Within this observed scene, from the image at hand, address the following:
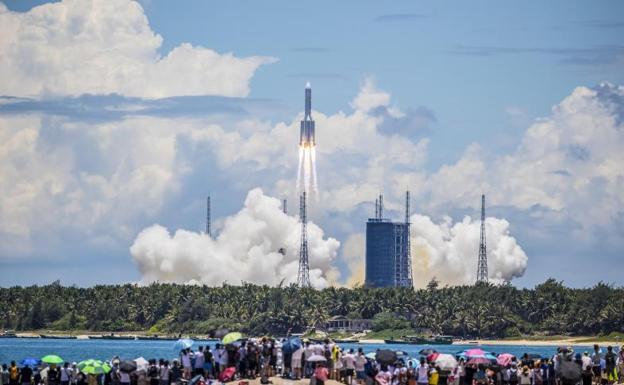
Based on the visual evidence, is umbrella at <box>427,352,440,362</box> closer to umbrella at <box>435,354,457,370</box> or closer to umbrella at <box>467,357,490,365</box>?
umbrella at <box>435,354,457,370</box>

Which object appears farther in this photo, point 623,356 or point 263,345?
point 623,356

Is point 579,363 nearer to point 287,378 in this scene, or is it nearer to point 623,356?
point 623,356

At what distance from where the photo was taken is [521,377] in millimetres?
82625

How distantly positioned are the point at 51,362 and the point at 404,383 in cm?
1906

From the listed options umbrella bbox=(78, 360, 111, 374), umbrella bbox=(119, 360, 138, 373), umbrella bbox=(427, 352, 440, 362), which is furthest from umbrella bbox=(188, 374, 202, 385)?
umbrella bbox=(427, 352, 440, 362)

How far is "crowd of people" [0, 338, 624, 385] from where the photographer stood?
268 ft

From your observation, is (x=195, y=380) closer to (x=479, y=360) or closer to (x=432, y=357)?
(x=432, y=357)

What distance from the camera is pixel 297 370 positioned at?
3273 inches

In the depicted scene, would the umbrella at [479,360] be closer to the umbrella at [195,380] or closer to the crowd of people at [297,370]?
the crowd of people at [297,370]

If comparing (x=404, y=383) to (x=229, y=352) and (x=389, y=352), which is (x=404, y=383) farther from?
(x=229, y=352)

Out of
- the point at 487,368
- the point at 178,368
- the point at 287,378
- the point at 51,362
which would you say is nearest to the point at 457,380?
the point at 487,368

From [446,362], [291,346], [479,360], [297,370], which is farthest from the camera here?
[479,360]

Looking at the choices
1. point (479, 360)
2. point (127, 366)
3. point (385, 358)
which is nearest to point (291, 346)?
point (385, 358)

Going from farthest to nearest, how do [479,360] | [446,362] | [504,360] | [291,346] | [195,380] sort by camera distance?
1. [479,360]
2. [504,360]
3. [446,362]
4. [291,346]
5. [195,380]
